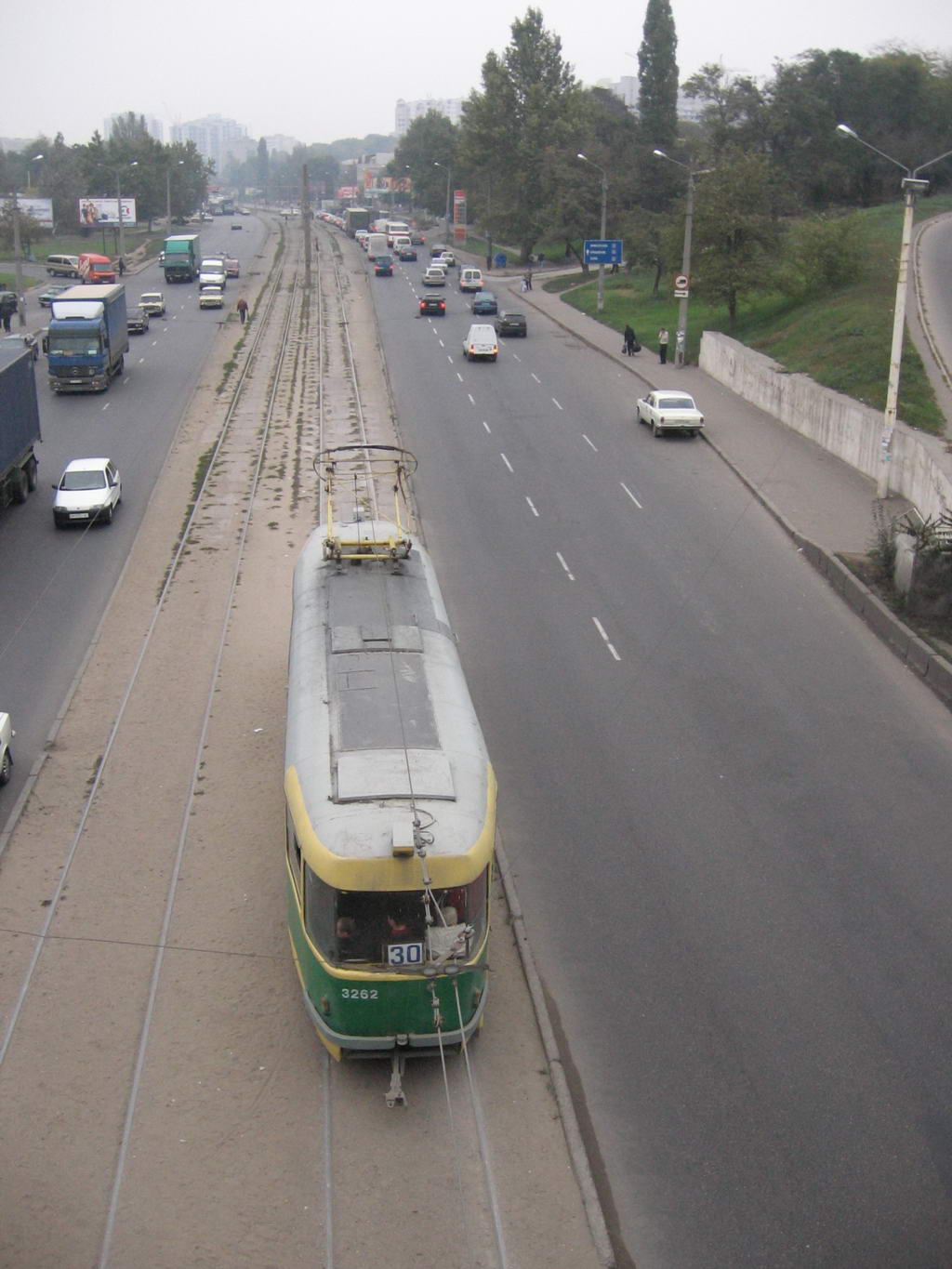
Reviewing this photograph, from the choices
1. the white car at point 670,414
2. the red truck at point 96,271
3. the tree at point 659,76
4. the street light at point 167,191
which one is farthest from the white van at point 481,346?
the street light at point 167,191

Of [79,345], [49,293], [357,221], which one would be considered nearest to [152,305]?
[49,293]

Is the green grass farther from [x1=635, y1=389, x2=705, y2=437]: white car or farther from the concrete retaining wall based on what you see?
[x1=635, y1=389, x2=705, y2=437]: white car

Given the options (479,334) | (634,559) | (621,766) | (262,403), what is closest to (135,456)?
(262,403)

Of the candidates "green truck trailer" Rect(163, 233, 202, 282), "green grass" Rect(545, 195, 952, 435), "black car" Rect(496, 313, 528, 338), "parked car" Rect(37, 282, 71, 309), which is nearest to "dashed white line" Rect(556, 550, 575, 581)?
"green grass" Rect(545, 195, 952, 435)

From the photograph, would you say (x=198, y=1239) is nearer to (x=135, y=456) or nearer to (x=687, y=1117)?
(x=687, y=1117)

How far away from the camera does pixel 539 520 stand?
94.9ft

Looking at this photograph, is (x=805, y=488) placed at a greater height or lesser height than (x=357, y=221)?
lesser

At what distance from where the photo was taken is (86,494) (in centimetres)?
2864

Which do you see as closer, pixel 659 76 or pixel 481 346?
pixel 481 346

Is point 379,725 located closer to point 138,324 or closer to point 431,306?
point 138,324

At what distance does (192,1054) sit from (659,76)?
88435 millimetres

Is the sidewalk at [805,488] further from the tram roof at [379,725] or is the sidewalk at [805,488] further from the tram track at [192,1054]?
the tram track at [192,1054]

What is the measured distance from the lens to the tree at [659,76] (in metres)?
86.8

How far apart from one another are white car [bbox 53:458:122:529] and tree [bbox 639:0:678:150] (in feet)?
219
